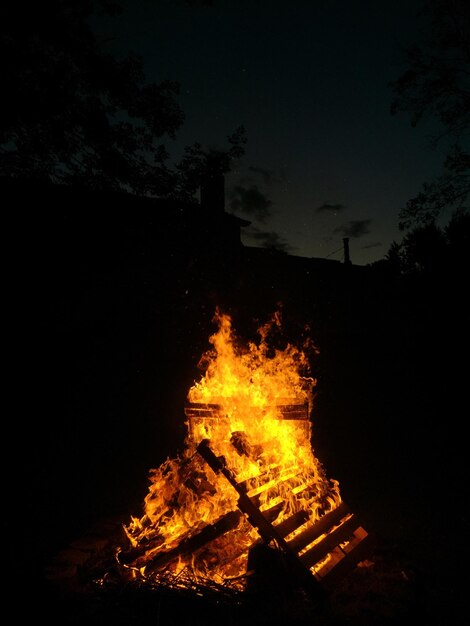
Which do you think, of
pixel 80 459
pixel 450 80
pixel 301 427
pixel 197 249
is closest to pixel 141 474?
pixel 80 459

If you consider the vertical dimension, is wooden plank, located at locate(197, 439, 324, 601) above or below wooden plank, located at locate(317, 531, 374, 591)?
above

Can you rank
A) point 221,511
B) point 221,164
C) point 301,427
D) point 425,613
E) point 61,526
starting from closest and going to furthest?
point 425,613 < point 221,511 < point 301,427 < point 61,526 < point 221,164

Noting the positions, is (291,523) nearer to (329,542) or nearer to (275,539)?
(275,539)

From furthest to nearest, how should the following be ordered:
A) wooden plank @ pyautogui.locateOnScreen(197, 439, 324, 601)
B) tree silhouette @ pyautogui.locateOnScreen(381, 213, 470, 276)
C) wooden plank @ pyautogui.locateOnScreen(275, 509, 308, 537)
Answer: tree silhouette @ pyautogui.locateOnScreen(381, 213, 470, 276), wooden plank @ pyautogui.locateOnScreen(275, 509, 308, 537), wooden plank @ pyautogui.locateOnScreen(197, 439, 324, 601)

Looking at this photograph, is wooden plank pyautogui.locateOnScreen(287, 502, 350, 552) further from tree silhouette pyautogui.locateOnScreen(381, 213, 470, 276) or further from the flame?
tree silhouette pyautogui.locateOnScreen(381, 213, 470, 276)

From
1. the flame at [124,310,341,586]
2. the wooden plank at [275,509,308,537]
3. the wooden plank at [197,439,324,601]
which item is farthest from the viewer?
the flame at [124,310,341,586]

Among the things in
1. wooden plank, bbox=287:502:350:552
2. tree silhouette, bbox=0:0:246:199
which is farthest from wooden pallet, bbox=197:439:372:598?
tree silhouette, bbox=0:0:246:199

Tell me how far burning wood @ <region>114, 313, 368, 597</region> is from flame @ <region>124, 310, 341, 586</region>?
0.5 inches

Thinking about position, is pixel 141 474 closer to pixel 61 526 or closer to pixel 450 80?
pixel 61 526

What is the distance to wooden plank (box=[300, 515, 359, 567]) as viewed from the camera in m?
4.03

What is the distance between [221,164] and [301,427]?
26.1 ft

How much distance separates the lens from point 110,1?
352 inches

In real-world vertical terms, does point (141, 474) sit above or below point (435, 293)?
below

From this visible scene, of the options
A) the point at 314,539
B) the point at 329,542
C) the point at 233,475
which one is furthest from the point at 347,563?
the point at 233,475
